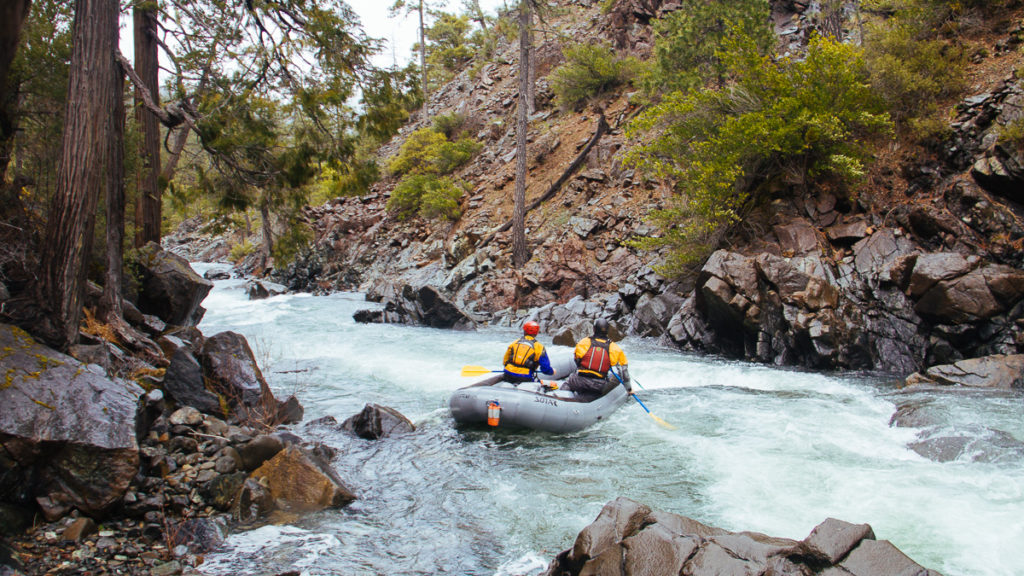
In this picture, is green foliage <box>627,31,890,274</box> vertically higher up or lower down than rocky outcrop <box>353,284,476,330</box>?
higher up

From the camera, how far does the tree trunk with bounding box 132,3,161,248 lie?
8531 millimetres

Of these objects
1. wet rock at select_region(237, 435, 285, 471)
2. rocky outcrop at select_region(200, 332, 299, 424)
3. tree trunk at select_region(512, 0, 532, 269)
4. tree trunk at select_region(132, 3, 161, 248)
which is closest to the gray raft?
rocky outcrop at select_region(200, 332, 299, 424)

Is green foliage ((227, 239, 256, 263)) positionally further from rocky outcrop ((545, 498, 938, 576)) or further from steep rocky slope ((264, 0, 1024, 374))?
rocky outcrop ((545, 498, 938, 576))

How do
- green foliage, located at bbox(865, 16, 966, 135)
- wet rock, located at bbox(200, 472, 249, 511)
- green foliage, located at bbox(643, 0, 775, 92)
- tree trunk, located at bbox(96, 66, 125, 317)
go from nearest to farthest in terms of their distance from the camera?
wet rock, located at bbox(200, 472, 249, 511)
tree trunk, located at bbox(96, 66, 125, 317)
green foliage, located at bbox(865, 16, 966, 135)
green foliage, located at bbox(643, 0, 775, 92)

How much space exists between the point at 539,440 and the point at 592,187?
526 inches

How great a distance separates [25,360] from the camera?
167 inches

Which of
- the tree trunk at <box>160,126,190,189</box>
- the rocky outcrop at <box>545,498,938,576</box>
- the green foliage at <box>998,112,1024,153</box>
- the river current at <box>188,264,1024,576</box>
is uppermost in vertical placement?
the green foliage at <box>998,112,1024,153</box>

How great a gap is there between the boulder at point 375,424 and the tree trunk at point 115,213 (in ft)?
10.6

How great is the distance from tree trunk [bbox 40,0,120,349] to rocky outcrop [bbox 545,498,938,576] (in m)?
4.87

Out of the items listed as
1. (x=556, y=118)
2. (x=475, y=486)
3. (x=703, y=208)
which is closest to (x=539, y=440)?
(x=475, y=486)

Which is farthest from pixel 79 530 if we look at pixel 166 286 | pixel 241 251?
pixel 241 251

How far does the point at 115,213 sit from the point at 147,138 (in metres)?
2.67

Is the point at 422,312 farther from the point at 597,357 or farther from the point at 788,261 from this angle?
the point at 788,261

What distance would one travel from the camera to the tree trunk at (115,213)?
22.3ft
